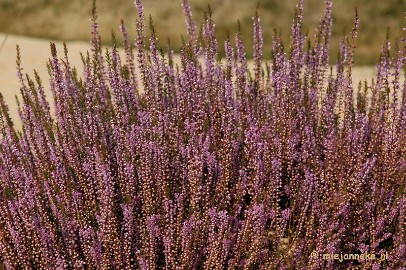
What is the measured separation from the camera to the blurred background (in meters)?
6.54

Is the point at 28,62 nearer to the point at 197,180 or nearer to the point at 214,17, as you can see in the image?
the point at 214,17

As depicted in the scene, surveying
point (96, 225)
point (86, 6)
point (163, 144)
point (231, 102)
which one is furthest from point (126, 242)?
point (86, 6)

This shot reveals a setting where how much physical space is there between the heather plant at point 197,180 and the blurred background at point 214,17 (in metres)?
3.24

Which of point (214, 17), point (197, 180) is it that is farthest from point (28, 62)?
point (197, 180)

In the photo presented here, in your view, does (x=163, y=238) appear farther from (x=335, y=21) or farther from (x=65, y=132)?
(x=335, y=21)

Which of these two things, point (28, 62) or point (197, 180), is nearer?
point (197, 180)

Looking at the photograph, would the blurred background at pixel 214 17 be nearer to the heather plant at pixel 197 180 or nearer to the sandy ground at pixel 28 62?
the sandy ground at pixel 28 62

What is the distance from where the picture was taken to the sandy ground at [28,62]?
580 centimetres

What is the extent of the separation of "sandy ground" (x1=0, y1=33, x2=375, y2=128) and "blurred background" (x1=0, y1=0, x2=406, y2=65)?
24 centimetres

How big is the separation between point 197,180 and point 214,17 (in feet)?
15.0

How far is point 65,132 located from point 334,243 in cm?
143

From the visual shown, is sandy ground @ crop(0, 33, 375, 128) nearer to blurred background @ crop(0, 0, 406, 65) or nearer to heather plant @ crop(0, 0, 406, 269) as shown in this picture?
blurred background @ crop(0, 0, 406, 65)

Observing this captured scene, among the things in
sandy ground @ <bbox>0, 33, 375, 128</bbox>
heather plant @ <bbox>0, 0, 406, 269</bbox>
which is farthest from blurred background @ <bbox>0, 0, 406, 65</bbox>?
heather plant @ <bbox>0, 0, 406, 269</bbox>

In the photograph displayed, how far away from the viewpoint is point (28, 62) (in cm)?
656
